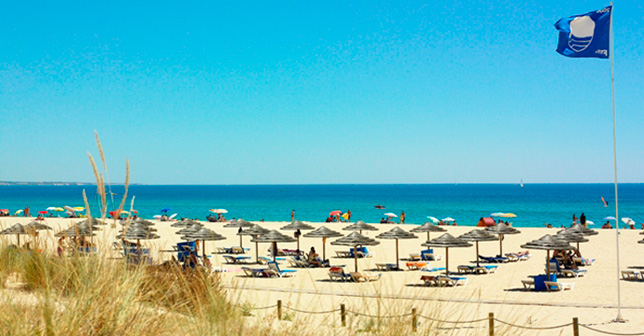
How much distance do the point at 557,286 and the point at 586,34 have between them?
7.14m

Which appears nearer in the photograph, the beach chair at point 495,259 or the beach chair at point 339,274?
the beach chair at point 339,274

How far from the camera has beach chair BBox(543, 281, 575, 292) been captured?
14.9 metres

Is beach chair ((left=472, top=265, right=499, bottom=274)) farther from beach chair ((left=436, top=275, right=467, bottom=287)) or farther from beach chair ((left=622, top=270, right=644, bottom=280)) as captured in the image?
beach chair ((left=622, top=270, right=644, bottom=280))

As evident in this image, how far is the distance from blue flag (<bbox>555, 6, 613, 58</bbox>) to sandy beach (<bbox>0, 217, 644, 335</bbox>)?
16.5ft

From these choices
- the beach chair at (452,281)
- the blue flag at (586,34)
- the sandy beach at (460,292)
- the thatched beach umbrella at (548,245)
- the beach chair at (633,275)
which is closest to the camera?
the sandy beach at (460,292)

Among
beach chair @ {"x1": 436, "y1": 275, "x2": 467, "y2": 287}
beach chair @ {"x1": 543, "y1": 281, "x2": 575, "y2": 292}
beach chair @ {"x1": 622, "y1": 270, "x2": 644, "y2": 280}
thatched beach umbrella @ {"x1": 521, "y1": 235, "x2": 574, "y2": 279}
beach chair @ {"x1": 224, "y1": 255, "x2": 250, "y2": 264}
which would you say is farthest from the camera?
beach chair @ {"x1": 224, "y1": 255, "x2": 250, "y2": 264}

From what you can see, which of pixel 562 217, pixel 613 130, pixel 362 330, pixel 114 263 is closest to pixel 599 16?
pixel 613 130

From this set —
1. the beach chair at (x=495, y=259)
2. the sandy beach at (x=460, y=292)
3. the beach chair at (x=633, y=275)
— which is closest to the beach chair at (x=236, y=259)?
the sandy beach at (x=460, y=292)

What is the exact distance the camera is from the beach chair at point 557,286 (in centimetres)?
1486

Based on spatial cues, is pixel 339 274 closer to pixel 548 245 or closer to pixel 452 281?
pixel 452 281

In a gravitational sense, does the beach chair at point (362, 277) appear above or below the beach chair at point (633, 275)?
above

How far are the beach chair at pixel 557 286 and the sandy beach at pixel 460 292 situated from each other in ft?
0.84

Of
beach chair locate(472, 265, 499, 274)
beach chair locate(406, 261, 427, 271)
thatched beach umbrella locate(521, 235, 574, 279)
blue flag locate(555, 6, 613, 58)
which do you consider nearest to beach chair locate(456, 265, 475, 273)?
beach chair locate(472, 265, 499, 274)

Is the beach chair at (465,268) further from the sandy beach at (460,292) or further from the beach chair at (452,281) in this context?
the beach chair at (452,281)
